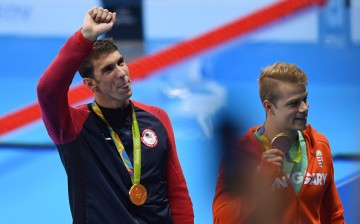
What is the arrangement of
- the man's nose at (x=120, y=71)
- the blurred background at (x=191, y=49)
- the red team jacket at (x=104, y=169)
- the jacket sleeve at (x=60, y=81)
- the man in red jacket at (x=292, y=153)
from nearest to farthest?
the man in red jacket at (x=292, y=153), the jacket sleeve at (x=60, y=81), the red team jacket at (x=104, y=169), the man's nose at (x=120, y=71), the blurred background at (x=191, y=49)

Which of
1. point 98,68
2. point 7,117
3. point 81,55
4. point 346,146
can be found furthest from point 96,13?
point 7,117

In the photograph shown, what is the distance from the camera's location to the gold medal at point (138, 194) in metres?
2.75

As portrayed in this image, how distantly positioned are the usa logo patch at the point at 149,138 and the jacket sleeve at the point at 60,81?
32 cm

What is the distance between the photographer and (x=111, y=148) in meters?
2.80

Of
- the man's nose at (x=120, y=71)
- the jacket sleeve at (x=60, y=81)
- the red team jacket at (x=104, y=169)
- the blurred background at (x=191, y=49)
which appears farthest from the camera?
the blurred background at (x=191, y=49)

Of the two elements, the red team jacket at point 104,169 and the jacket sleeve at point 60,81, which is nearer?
the jacket sleeve at point 60,81

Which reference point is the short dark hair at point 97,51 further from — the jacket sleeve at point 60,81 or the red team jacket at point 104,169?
the jacket sleeve at point 60,81

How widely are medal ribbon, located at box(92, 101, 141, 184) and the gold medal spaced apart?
0.02 m

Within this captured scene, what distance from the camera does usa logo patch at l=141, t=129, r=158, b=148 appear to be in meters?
2.86

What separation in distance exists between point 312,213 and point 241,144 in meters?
1.17

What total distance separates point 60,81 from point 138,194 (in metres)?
0.50

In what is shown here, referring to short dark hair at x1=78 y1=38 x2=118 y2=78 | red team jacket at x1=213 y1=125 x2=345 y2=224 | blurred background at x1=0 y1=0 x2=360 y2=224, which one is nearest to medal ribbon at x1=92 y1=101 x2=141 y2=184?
short dark hair at x1=78 y1=38 x2=118 y2=78

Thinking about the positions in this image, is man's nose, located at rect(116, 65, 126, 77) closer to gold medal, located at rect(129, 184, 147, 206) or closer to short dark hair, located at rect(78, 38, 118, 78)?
short dark hair, located at rect(78, 38, 118, 78)

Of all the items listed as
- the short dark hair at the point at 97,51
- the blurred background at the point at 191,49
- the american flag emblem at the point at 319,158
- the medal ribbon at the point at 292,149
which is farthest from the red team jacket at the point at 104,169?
the blurred background at the point at 191,49
